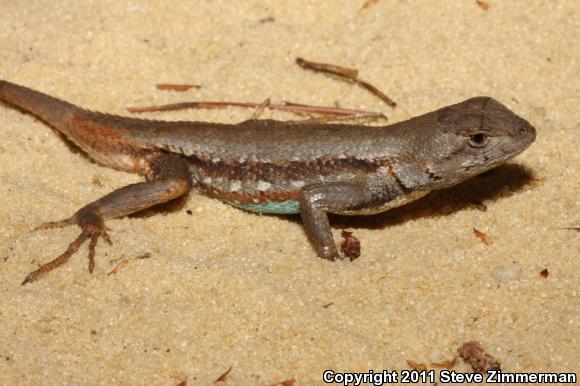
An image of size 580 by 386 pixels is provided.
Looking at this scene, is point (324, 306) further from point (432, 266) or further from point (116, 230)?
point (116, 230)

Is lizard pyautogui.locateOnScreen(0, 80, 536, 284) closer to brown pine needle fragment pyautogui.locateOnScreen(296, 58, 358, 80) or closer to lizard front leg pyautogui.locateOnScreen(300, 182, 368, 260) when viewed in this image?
lizard front leg pyautogui.locateOnScreen(300, 182, 368, 260)

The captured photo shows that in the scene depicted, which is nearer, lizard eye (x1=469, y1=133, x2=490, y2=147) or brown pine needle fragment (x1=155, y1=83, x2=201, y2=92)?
lizard eye (x1=469, y1=133, x2=490, y2=147)

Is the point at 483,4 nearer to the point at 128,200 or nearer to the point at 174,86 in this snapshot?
the point at 174,86

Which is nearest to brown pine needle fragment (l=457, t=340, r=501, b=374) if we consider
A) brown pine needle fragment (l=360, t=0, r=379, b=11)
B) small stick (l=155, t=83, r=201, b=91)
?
small stick (l=155, t=83, r=201, b=91)

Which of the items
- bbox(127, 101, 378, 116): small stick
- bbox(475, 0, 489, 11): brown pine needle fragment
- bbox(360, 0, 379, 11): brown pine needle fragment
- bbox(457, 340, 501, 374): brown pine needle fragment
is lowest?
bbox(127, 101, 378, 116): small stick

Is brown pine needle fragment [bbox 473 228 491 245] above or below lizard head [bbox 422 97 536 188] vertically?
below

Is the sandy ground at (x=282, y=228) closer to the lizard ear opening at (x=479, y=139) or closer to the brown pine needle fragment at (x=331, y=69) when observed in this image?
the brown pine needle fragment at (x=331, y=69)

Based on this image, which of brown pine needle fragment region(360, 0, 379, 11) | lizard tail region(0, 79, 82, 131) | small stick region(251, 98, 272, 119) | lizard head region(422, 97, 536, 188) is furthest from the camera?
→ brown pine needle fragment region(360, 0, 379, 11)
